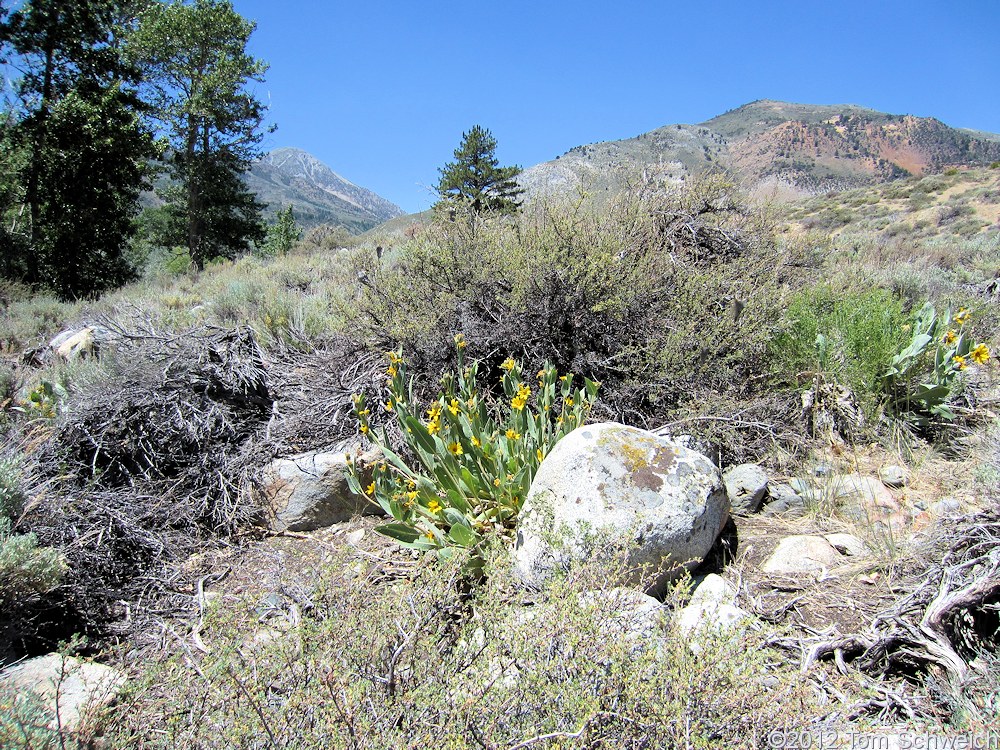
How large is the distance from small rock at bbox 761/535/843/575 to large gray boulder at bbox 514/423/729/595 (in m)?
0.31

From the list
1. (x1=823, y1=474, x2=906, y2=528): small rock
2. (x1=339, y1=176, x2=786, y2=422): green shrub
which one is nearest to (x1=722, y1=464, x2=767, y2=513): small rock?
(x1=823, y1=474, x2=906, y2=528): small rock

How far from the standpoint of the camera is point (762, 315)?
4207mm

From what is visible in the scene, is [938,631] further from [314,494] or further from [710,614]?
[314,494]

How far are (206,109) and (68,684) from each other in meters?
22.6

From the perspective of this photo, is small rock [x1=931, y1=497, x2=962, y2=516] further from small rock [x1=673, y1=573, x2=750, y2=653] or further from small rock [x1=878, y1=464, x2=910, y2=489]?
small rock [x1=673, y1=573, x2=750, y2=653]

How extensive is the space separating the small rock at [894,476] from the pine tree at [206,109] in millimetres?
20045

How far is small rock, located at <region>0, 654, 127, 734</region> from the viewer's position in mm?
1971

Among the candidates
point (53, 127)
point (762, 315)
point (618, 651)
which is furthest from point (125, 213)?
point (618, 651)

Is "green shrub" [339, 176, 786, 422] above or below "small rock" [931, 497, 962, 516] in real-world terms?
above

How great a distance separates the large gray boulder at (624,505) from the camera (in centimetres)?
251

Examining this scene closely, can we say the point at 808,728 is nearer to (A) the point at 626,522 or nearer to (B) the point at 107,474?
(A) the point at 626,522

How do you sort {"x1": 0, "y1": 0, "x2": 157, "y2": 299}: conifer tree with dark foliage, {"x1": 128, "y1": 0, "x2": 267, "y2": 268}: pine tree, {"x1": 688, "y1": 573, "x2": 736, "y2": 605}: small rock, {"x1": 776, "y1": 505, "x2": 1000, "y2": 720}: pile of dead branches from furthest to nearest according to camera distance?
1. {"x1": 128, "y1": 0, "x2": 267, "y2": 268}: pine tree
2. {"x1": 0, "y1": 0, "x2": 157, "y2": 299}: conifer tree with dark foliage
3. {"x1": 688, "y1": 573, "x2": 736, "y2": 605}: small rock
4. {"x1": 776, "y1": 505, "x2": 1000, "y2": 720}: pile of dead branches

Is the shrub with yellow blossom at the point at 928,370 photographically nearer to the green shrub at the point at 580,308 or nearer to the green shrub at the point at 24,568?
the green shrub at the point at 580,308

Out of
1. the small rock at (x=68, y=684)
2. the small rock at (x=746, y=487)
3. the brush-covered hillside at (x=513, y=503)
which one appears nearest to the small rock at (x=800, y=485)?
the brush-covered hillside at (x=513, y=503)
